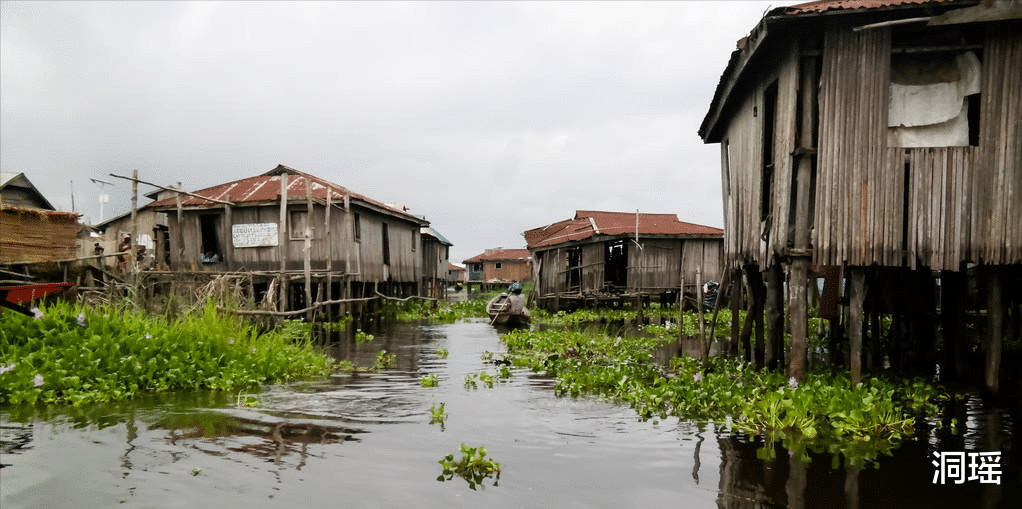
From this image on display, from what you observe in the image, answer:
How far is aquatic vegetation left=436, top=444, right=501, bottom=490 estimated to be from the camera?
18.4 feet

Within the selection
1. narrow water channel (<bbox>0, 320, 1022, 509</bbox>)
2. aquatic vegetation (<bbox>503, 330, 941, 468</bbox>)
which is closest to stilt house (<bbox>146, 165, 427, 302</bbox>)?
aquatic vegetation (<bbox>503, 330, 941, 468</bbox>)

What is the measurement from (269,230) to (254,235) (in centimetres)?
62

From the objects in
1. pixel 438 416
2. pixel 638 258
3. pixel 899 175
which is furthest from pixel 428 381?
pixel 638 258

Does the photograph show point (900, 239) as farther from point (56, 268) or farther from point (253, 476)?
point (56, 268)

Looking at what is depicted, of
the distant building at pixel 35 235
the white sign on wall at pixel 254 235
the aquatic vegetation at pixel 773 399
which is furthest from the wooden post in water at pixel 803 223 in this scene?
the distant building at pixel 35 235

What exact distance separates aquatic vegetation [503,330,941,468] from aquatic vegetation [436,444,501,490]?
3.13m

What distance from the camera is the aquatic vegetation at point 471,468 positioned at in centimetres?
560

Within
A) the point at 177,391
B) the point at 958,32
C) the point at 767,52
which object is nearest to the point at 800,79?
the point at 767,52

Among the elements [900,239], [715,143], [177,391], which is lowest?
[177,391]

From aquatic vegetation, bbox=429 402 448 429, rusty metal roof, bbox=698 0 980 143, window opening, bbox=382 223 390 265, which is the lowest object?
aquatic vegetation, bbox=429 402 448 429

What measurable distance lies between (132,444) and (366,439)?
231 centimetres

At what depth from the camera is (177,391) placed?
8922 mm

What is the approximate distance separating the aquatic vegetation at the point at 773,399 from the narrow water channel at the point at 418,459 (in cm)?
37

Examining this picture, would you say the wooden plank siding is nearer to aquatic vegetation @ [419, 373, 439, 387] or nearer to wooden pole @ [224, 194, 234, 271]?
wooden pole @ [224, 194, 234, 271]
